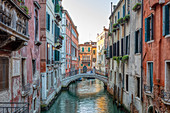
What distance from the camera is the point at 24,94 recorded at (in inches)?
348

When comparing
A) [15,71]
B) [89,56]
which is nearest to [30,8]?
[15,71]

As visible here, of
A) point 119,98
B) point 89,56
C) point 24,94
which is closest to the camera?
point 24,94

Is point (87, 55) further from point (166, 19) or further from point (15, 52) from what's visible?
point (166, 19)

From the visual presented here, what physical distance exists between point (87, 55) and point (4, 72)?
54226 mm

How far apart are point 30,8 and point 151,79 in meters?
7.48

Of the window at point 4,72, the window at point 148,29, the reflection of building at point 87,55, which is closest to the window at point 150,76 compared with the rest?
the window at point 148,29

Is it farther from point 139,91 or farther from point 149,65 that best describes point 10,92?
point 139,91

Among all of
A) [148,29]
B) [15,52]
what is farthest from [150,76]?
[15,52]

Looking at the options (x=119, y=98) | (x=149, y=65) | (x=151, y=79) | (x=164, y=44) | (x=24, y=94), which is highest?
(x=164, y=44)

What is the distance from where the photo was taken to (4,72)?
267 inches

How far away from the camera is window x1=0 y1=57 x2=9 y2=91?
6.55 m

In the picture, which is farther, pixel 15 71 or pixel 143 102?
pixel 143 102

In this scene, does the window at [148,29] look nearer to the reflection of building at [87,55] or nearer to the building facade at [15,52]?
the building facade at [15,52]

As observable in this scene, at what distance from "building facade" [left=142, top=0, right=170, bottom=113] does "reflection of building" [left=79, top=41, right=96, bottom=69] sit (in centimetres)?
4999
